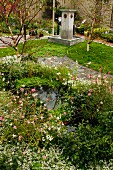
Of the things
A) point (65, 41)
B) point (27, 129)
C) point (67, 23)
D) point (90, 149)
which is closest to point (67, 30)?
point (67, 23)

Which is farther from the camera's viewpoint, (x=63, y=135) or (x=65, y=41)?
(x=65, y=41)

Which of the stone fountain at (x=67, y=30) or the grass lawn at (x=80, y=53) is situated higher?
the stone fountain at (x=67, y=30)

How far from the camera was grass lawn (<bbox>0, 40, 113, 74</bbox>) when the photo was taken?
950 cm

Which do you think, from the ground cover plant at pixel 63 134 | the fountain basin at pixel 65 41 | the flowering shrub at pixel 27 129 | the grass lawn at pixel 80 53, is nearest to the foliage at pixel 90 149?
the ground cover plant at pixel 63 134

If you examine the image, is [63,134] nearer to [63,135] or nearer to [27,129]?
[63,135]

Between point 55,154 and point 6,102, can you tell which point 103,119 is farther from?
point 6,102

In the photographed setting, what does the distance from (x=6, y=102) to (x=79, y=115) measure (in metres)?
1.49

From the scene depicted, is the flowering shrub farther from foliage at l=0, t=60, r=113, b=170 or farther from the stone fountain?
the stone fountain

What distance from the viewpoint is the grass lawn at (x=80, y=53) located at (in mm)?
9500

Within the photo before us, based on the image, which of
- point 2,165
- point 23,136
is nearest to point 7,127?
point 23,136

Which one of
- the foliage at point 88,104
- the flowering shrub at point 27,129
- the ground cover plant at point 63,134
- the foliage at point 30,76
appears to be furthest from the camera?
the foliage at point 30,76

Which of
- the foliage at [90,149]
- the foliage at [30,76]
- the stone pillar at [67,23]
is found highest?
the stone pillar at [67,23]

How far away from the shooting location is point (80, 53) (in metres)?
10.7

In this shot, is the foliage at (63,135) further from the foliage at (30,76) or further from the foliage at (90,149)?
the foliage at (30,76)
